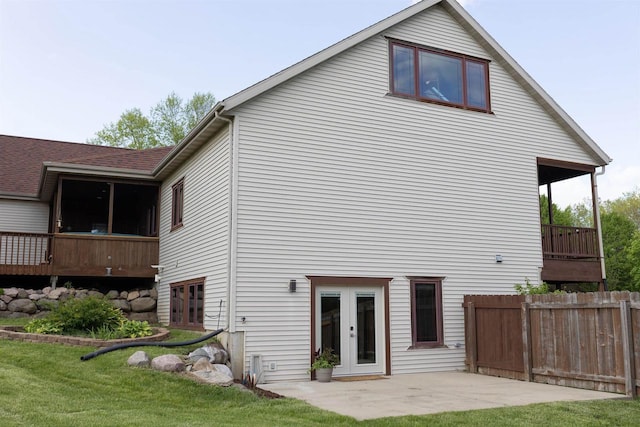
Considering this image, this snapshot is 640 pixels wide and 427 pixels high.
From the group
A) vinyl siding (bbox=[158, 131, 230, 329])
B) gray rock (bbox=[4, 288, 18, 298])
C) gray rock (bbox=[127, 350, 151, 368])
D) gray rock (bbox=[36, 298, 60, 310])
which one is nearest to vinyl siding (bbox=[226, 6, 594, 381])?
vinyl siding (bbox=[158, 131, 230, 329])

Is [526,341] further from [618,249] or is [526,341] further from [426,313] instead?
[618,249]

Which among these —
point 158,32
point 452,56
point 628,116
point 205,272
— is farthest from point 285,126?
point 628,116

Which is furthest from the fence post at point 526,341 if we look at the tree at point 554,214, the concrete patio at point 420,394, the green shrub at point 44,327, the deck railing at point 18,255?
the tree at point 554,214

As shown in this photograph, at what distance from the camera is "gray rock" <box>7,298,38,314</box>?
51.2 feet

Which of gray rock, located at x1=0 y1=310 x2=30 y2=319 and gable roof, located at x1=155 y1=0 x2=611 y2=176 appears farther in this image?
gray rock, located at x1=0 y1=310 x2=30 y2=319

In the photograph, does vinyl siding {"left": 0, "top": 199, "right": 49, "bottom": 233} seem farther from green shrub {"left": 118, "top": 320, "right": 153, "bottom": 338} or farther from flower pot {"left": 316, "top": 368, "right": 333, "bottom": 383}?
flower pot {"left": 316, "top": 368, "right": 333, "bottom": 383}

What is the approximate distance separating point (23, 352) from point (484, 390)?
8.38 metres

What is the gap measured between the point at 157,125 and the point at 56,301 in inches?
1011

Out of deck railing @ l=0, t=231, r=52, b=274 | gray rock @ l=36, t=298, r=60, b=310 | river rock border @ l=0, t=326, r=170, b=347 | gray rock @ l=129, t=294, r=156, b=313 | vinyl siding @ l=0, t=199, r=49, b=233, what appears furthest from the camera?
vinyl siding @ l=0, t=199, r=49, b=233

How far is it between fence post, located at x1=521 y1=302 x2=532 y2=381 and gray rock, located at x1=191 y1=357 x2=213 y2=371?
615 centimetres

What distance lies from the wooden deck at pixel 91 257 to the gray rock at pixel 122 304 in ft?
2.44

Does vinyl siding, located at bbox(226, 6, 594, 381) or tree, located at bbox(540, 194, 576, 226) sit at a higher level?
tree, located at bbox(540, 194, 576, 226)

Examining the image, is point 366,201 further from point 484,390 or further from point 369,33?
point 484,390

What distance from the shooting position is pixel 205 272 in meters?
13.7
